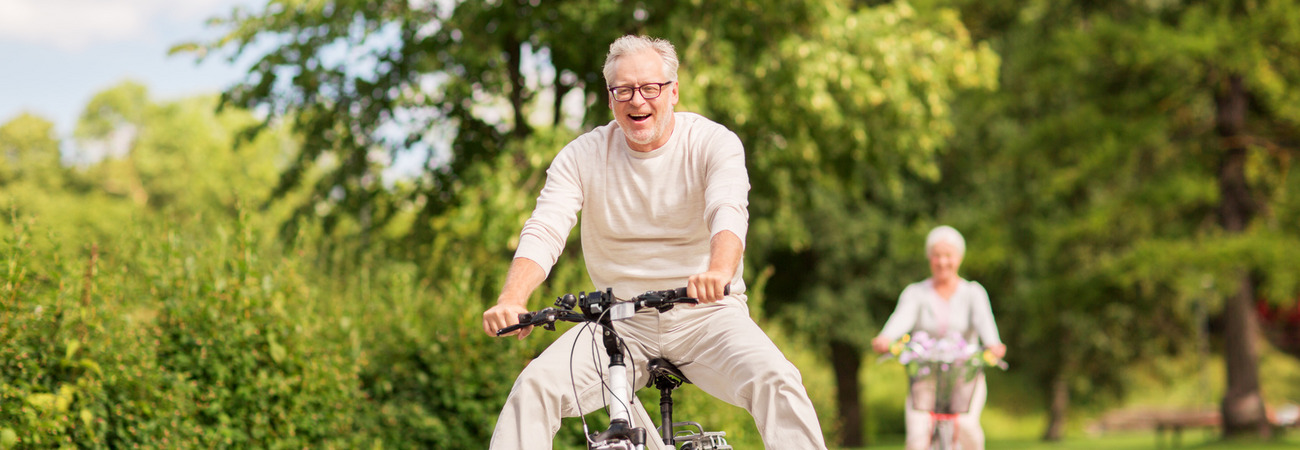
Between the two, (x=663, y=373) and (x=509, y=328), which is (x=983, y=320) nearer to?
A: (x=663, y=373)

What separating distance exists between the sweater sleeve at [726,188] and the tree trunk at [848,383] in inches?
854

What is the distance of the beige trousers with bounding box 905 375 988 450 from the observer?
22.4ft

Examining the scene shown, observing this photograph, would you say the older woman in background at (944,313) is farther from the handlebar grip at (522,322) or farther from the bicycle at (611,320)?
the handlebar grip at (522,322)

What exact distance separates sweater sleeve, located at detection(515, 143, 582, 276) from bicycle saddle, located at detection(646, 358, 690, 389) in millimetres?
454

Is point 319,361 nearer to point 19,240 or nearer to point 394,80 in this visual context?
point 19,240

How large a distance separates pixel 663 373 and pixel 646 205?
556 millimetres

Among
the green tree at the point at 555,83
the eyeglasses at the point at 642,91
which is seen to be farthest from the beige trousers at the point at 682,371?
the green tree at the point at 555,83

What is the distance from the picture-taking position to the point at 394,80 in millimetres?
13992

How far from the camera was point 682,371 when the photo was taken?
146 inches

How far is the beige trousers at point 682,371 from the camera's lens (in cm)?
330

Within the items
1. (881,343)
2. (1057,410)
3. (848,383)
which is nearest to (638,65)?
(881,343)

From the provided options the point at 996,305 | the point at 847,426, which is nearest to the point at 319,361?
the point at 847,426

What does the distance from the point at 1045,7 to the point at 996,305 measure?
725cm

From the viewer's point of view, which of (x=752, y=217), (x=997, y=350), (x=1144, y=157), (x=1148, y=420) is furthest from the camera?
(x=1148, y=420)
